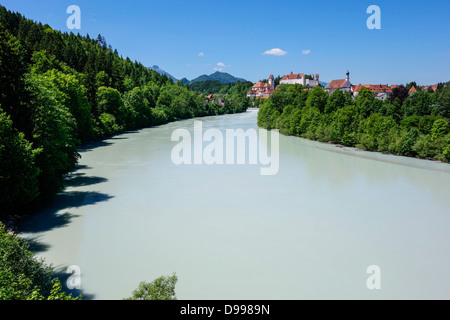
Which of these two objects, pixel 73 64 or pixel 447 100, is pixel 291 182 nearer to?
pixel 447 100

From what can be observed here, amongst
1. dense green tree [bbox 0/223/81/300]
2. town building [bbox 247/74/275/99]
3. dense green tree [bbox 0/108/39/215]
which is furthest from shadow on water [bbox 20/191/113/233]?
town building [bbox 247/74/275/99]

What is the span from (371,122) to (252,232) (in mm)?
29509

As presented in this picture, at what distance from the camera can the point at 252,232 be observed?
13.9 m

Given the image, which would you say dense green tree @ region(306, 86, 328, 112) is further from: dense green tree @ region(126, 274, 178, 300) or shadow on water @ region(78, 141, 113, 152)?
dense green tree @ region(126, 274, 178, 300)

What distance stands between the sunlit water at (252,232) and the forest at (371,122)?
26.3 ft

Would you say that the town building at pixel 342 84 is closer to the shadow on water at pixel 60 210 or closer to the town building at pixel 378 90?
the town building at pixel 378 90

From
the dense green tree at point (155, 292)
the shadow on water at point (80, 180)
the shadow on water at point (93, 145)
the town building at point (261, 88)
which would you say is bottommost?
the shadow on water at point (80, 180)

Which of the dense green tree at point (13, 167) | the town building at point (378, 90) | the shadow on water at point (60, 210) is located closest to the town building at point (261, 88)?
the town building at point (378, 90)

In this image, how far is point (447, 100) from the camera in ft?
146

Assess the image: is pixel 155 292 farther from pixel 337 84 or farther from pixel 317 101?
pixel 337 84

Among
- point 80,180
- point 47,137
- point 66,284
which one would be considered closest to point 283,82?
point 80,180

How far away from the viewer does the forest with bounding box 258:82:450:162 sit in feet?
103

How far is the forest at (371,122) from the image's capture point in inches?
1241

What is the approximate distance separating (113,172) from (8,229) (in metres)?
11.4
